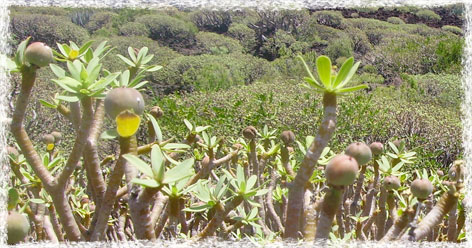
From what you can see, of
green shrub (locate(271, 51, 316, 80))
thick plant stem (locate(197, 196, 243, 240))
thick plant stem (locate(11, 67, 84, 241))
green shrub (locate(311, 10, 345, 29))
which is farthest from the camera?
green shrub (locate(311, 10, 345, 29))

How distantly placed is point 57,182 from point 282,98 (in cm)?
522

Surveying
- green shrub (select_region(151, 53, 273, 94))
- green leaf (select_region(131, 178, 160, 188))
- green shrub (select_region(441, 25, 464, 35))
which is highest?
green shrub (select_region(441, 25, 464, 35))

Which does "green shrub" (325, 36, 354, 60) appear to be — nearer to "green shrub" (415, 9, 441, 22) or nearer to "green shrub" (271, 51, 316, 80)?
"green shrub" (271, 51, 316, 80)

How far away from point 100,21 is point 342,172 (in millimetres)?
13508

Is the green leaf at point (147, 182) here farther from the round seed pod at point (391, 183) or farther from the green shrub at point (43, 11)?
the green shrub at point (43, 11)

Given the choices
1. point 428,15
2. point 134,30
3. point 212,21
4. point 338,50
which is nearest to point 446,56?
point 338,50

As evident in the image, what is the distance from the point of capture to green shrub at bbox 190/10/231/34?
1354 centimetres

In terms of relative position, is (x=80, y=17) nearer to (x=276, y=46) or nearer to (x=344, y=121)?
(x=276, y=46)

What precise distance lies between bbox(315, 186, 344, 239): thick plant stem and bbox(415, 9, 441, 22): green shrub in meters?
15.8

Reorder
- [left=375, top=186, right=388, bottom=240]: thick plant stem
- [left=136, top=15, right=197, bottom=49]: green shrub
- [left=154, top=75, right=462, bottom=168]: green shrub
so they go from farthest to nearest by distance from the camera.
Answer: [left=136, top=15, right=197, bottom=49]: green shrub → [left=154, top=75, right=462, bottom=168]: green shrub → [left=375, top=186, right=388, bottom=240]: thick plant stem

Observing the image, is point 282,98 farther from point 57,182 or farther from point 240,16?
point 240,16

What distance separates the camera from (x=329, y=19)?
563 inches

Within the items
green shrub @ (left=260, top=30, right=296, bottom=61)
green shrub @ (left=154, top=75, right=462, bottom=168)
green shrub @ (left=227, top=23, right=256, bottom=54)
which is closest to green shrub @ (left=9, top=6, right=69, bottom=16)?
green shrub @ (left=227, top=23, right=256, bottom=54)

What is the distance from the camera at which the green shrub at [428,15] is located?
1453 centimetres
